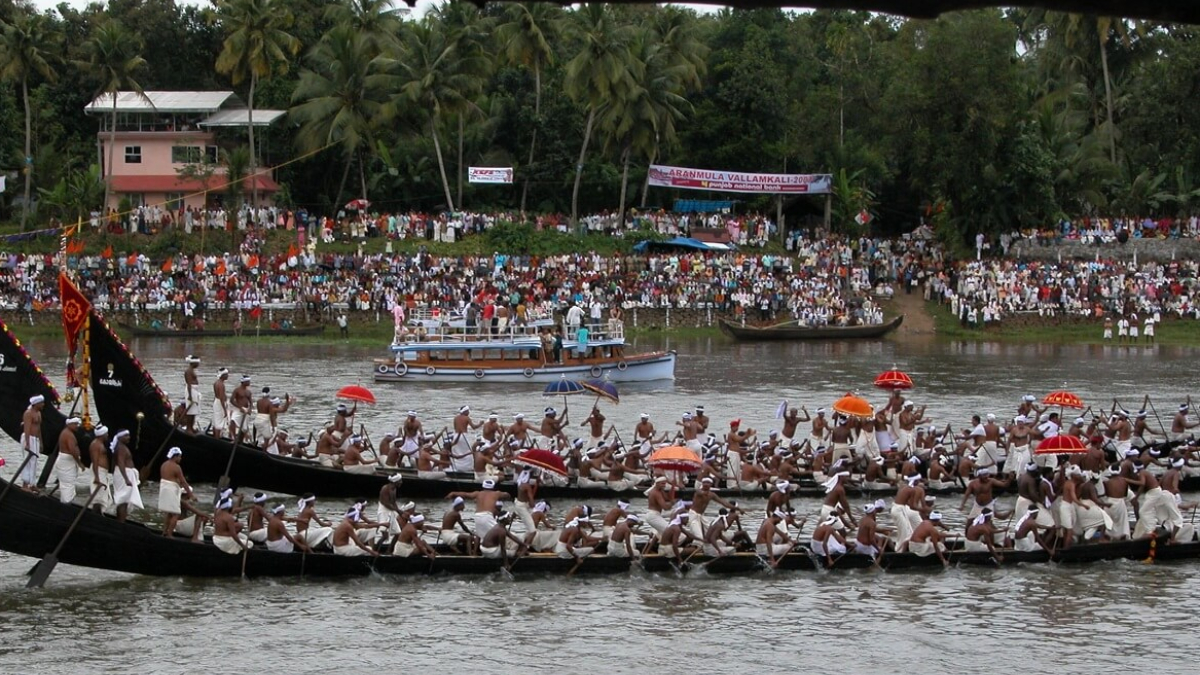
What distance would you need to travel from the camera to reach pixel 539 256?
181 ft

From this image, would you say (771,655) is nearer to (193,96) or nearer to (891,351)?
(891,351)

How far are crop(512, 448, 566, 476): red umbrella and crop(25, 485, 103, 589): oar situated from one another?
5.80m

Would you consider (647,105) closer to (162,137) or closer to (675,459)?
(162,137)

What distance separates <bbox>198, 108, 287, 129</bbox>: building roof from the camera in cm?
6094

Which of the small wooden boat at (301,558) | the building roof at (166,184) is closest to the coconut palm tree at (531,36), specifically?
the building roof at (166,184)

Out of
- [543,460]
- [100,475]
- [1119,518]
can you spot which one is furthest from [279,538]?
[1119,518]

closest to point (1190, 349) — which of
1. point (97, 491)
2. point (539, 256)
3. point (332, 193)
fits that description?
point (539, 256)

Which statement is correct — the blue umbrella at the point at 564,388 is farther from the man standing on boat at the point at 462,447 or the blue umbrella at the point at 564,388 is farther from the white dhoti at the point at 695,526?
the white dhoti at the point at 695,526

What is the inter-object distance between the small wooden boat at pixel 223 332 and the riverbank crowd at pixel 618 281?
0.85m

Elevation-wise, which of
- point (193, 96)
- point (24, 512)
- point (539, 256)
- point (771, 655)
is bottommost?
point (771, 655)

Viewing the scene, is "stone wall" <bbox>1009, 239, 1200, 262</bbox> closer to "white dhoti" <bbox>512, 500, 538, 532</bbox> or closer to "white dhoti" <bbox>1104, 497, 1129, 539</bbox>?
"white dhoti" <bbox>1104, 497, 1129, 539</bbox>

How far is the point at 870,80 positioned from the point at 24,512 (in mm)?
47343

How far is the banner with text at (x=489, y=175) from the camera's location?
59750 mm

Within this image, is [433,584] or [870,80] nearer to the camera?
[433,584]
